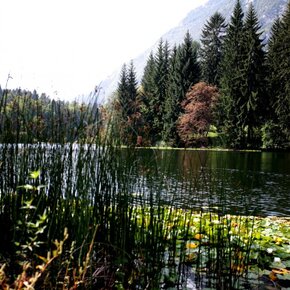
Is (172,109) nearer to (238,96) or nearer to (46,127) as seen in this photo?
(238,96)

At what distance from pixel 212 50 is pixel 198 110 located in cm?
1684

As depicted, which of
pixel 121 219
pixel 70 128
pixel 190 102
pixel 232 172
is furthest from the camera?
pixel 190 102

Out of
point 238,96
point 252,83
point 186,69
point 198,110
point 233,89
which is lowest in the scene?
point 198,110

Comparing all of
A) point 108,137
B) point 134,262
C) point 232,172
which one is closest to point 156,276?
point 134,262

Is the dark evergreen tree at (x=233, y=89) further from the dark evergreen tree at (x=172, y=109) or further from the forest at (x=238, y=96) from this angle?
the dark evergreen tree at (x=172, y=109)

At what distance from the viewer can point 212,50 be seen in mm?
55500

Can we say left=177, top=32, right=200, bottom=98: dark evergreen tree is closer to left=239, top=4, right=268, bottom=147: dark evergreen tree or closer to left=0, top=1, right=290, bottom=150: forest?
left=0, top=1, right=290, bottom=150: forest

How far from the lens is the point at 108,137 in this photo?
3.31m

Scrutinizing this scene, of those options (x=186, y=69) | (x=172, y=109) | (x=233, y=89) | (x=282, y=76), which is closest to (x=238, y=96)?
(x=233, y=89)

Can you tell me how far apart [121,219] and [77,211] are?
41cm

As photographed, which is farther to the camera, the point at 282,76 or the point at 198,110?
the point at 198,110

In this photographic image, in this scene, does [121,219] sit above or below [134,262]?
above

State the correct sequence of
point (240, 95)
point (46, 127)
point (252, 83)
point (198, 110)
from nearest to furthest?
point (46, 127), point (252, 83), point (240, 95), point (198, 110)

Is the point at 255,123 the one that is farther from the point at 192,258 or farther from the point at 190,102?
the point at 192,258
